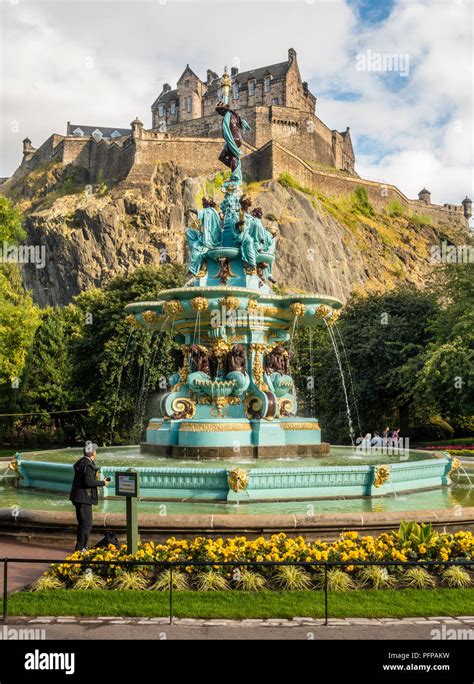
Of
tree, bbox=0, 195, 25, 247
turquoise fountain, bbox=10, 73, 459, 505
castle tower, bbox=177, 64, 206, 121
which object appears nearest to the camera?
turquoise fountain, bbox=10, 73, 459, 505

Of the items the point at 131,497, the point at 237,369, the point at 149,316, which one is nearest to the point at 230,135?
the point at 149,316

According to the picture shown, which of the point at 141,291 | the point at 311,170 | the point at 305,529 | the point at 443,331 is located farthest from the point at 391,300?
the point at 311,170

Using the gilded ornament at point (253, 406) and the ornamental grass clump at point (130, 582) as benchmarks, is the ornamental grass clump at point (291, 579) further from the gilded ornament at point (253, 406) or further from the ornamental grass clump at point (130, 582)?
the gilded ornament at point (253, 406)

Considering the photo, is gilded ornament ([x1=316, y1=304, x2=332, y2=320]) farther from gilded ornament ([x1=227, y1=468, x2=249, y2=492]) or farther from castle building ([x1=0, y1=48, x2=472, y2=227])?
castle building ([x1=0, y1=48, x2=472, y2=227])

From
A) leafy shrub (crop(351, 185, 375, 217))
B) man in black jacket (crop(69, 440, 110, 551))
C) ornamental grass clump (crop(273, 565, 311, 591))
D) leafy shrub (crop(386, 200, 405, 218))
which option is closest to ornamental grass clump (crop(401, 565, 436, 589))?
ornamental grass clump (crop(273, 565, 311, 591))

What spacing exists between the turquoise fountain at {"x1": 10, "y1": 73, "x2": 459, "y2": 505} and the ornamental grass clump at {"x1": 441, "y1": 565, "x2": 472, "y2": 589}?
17.2ft

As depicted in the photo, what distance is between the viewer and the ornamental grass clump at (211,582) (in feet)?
26.0

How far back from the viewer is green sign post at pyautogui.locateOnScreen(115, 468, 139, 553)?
885 cm

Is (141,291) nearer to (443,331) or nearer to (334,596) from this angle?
(443,331)

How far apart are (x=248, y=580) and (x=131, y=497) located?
199 centimetres

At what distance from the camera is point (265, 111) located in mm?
110938

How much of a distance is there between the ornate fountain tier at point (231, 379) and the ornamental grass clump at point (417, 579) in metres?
8.18
